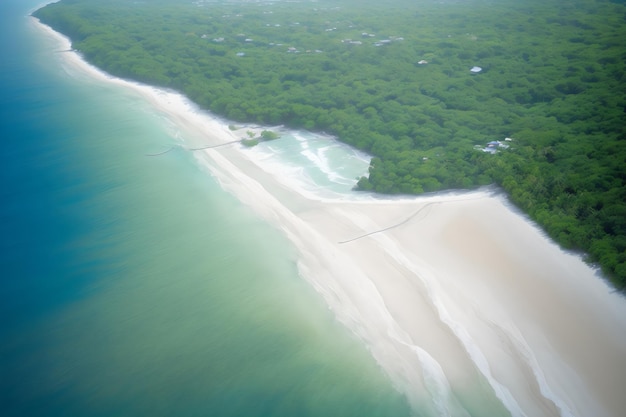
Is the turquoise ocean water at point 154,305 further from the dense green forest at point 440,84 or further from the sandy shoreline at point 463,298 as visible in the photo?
the dense green forest at point 440,84

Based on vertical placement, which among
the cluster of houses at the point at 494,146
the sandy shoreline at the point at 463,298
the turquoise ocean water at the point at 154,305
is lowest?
the turquoise ocean water at the point at 154,305

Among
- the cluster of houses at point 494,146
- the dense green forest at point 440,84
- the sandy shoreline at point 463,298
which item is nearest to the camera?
the sandy shoreline at point 463,298

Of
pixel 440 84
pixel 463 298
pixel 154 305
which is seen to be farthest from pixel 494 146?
pixel 154 305

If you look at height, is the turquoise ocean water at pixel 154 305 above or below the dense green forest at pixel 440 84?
below

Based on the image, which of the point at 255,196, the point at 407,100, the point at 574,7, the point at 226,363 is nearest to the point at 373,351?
the point at 226,363

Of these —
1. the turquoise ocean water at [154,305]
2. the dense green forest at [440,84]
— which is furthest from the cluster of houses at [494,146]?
the turquoise ocean water at [154,305]

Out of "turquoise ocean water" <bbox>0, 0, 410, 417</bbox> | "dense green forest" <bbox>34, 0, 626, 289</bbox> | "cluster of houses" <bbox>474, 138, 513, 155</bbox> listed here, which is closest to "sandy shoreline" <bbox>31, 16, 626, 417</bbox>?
"turquoise ocean water" <bbox>0, 0, 410, 417</bbox>

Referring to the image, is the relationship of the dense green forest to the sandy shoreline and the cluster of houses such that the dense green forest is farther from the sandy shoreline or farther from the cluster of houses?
the sandy shoreline
